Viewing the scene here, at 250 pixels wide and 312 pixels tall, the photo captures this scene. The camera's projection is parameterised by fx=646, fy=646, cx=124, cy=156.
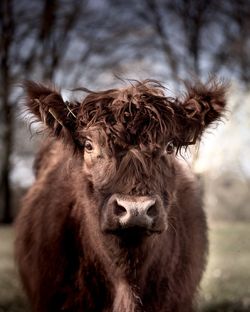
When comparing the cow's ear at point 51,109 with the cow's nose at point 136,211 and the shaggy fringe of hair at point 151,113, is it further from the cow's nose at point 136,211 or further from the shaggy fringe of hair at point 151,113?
the cow's nose at point 136,211

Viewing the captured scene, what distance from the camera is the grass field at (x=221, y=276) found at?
916cm

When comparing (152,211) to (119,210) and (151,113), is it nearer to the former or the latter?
(119,210)

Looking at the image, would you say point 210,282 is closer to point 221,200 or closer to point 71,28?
point 71,28

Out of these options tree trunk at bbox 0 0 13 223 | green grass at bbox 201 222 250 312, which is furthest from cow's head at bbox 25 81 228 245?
tree trunk at bbox 0 0 13 223

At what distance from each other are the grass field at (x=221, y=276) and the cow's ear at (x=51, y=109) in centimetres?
371

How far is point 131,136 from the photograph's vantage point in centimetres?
457

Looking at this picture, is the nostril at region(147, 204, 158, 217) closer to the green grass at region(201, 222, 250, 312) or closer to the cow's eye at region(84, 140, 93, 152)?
the cow's eye at region(84, 140, 93, 152)

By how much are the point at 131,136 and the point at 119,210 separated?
0.62 meters

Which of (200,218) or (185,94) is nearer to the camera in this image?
(185,94)

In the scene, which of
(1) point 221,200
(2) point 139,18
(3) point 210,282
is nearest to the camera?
(3) point 210,282

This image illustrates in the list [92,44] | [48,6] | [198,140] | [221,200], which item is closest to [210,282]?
[198,140]

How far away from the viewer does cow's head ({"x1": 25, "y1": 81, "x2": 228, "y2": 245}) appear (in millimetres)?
4272

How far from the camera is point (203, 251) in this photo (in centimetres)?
608

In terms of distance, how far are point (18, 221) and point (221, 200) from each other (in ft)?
59.6
